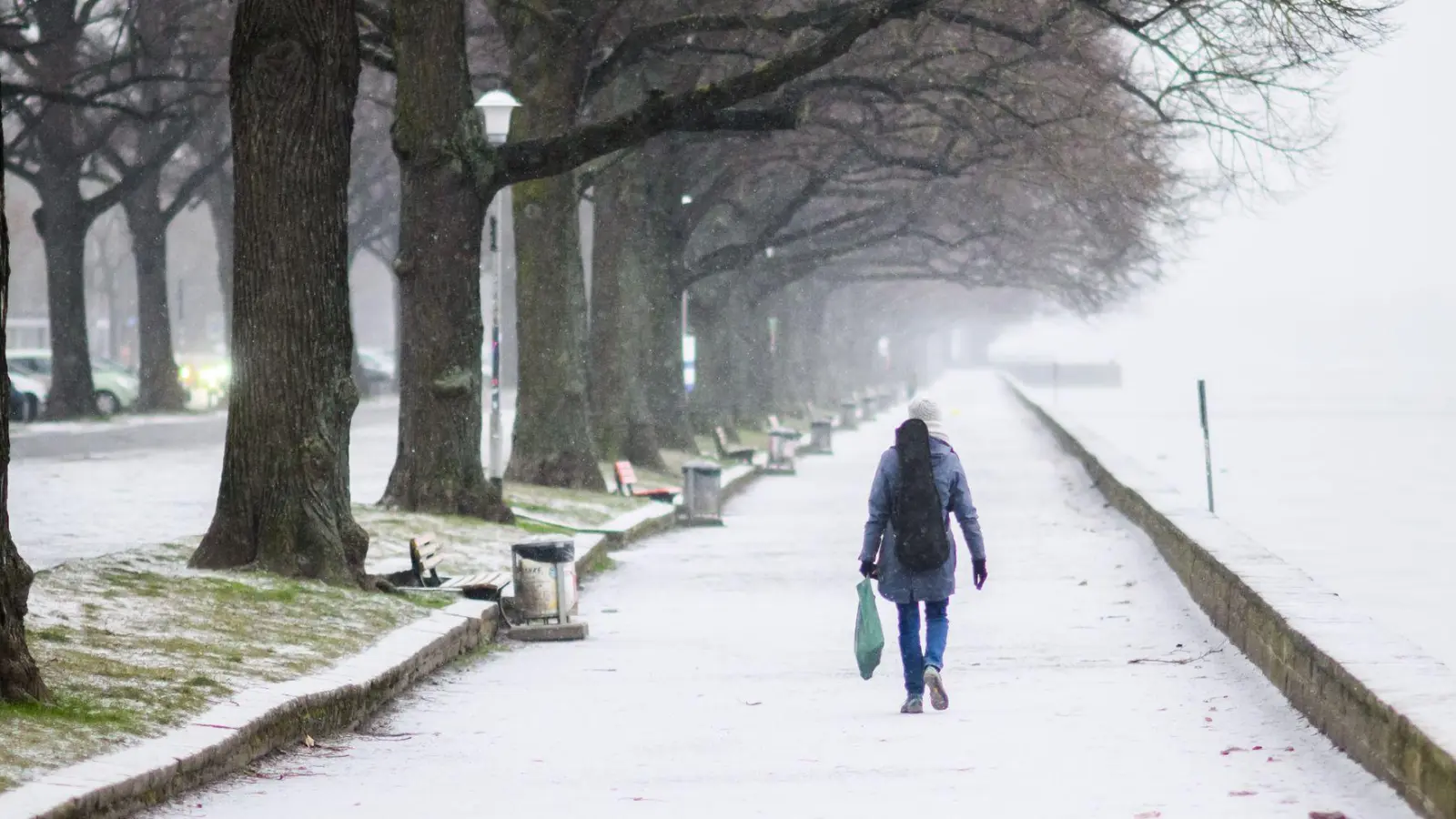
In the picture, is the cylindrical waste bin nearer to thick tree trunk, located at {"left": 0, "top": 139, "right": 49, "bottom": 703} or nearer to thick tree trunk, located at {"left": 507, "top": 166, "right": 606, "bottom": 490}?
thick tree trunk, located at {"left": 0, "top": 139, "right": 49, "bottom": 703}

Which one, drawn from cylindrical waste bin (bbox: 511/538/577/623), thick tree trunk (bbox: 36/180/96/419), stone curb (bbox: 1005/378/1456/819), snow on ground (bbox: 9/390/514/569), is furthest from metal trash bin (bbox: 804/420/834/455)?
cylindrical waste bin (bbox: 511/538/577/623)

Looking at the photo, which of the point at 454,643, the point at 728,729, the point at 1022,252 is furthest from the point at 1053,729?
the point at 1022,252

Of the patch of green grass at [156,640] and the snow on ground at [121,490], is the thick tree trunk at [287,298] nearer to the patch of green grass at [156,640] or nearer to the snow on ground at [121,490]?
the patch of green grass at [156,640]

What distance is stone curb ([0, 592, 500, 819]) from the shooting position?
759cm

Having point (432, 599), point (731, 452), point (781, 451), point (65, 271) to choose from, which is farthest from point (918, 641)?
point (65, 271)

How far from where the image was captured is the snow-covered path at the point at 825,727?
8.43 meters

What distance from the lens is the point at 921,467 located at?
37.3 feet

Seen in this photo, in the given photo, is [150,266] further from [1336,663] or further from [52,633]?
[1336,663]

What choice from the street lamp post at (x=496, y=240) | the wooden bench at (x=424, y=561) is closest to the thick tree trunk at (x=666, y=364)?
the street lamp post at (x=496, y=240)

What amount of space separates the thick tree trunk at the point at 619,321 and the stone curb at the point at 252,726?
61.2ft

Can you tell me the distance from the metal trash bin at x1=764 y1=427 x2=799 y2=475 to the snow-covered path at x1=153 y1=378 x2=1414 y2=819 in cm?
1981

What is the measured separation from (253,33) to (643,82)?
1858 centimetres

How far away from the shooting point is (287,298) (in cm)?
1545

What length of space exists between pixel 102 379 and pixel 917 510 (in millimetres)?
44952
